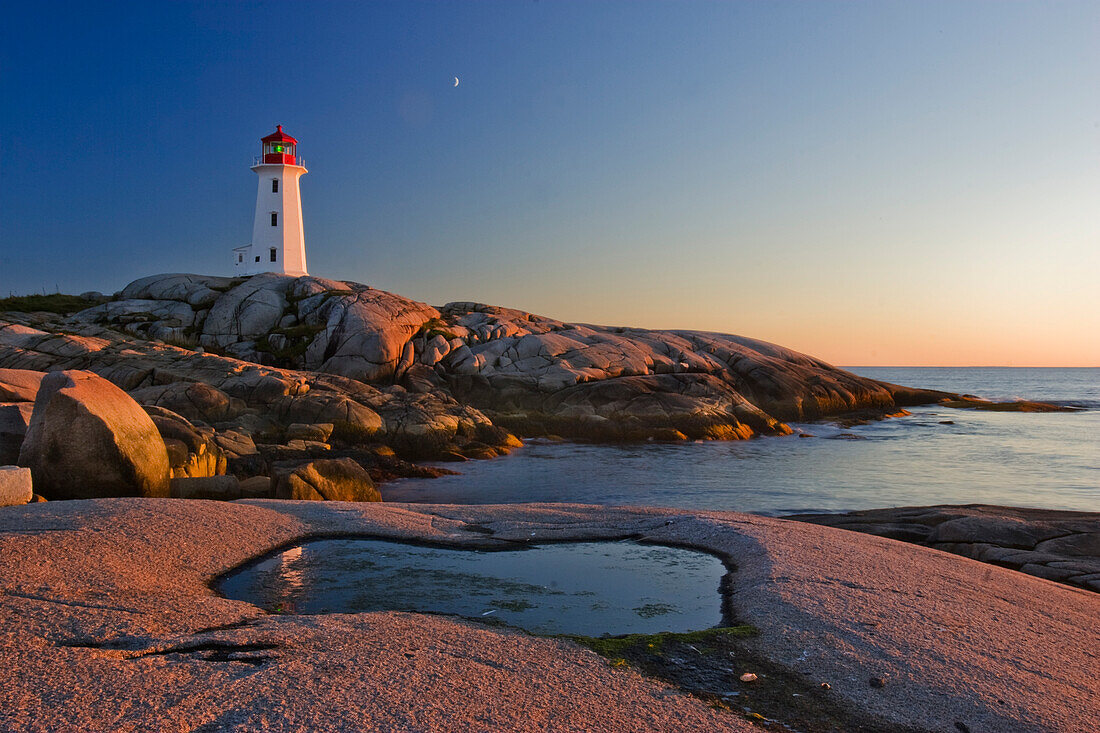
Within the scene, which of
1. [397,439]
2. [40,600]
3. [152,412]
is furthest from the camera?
[397,439]

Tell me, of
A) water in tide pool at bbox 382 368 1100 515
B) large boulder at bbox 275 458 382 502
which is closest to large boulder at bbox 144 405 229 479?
large boulder at bbox 275 458 382 502

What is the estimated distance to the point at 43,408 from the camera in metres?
11.7

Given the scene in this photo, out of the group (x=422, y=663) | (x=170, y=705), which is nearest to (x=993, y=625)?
(x=422, y=663)

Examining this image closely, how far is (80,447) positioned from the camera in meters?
11.6

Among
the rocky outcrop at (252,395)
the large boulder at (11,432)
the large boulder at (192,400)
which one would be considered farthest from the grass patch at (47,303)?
the large boulder at (11,432)

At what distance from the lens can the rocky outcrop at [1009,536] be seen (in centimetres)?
1039

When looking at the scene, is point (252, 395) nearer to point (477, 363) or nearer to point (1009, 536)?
point (477, 363)

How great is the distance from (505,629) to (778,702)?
95.7 inches

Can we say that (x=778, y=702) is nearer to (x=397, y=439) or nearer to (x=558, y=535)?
(x=558, y=535)

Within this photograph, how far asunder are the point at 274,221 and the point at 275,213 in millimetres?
566

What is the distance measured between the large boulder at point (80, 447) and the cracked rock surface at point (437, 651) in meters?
2.40

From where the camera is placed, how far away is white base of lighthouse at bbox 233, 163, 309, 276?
49906 mm

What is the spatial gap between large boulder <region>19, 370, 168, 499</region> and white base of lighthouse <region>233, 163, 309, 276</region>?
39.7 metres

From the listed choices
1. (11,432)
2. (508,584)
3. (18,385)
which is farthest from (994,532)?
(18,385)
